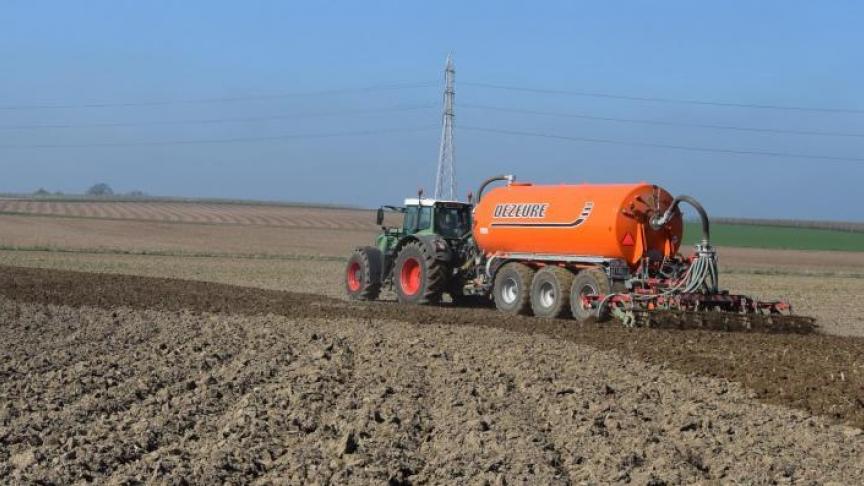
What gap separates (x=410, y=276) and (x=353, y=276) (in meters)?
2.00

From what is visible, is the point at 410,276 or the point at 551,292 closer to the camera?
the point at 551,292

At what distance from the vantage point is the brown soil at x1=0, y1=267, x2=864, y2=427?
1005 centimetres

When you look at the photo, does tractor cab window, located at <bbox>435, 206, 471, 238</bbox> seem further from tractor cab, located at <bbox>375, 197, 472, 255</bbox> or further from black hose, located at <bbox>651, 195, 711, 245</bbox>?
black hose, located at <bbox>651, 195, 711, 245</bbox>

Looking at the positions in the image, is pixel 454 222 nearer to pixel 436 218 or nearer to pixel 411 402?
pixel 436 218

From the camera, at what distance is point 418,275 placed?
1972 cm

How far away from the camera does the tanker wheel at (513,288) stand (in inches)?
707

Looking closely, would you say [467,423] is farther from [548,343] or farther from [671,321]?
[671,321]

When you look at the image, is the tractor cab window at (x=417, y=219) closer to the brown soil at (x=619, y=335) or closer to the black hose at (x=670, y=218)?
the brown soil at (x=619, y=335)

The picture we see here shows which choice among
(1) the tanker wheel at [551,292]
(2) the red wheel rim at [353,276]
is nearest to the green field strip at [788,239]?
(2) the red wheel rim at [353,276]

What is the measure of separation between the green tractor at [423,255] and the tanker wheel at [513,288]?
1.05 m

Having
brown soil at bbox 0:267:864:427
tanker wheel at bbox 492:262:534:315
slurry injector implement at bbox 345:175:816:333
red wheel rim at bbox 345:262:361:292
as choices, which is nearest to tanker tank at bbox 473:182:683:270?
slurry injector implement at bbox 345:175:816:333

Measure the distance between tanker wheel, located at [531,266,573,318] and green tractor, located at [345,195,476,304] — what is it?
80.9 inches

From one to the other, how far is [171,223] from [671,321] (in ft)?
172

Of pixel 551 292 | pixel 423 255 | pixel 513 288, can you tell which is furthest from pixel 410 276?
pixel 551 292
